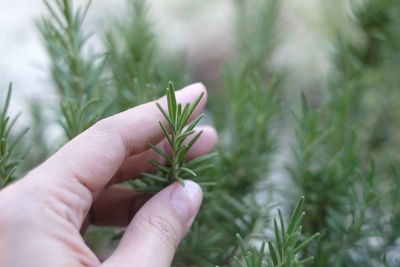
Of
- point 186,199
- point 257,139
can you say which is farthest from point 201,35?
point 186,199

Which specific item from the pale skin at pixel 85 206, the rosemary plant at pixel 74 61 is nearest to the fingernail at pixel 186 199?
the pale skin at pixel 85 206

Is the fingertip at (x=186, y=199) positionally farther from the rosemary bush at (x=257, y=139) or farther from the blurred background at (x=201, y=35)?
the blurred background at (x=201, y=35)

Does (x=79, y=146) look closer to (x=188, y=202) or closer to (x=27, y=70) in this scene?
(x=188, y=202)

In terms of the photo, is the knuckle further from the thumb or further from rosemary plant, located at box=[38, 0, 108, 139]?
rosemary plant, located at box=[38, 0, 108, 139]

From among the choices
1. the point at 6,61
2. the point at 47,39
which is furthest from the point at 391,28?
the point at 6,61

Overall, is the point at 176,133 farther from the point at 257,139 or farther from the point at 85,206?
the point at 257,139

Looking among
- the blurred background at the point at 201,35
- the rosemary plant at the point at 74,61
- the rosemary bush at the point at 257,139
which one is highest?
the rosemary plant at the point at 74,61
